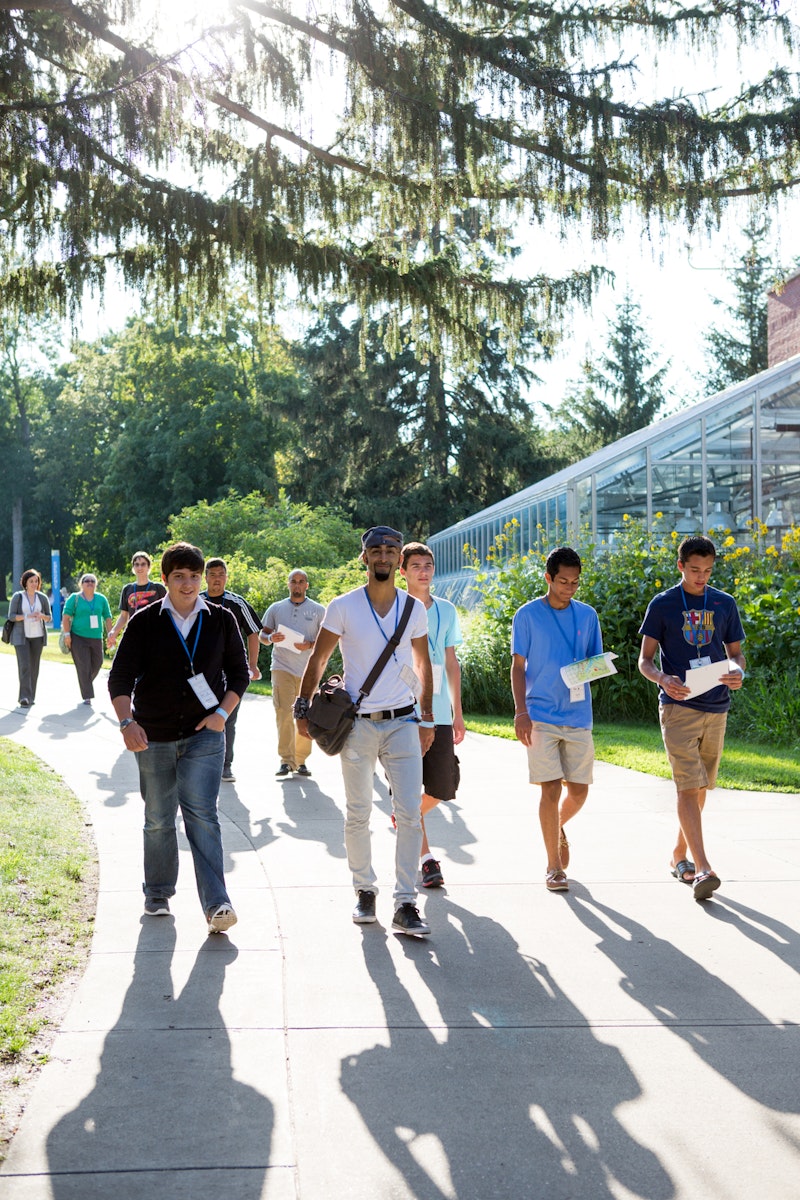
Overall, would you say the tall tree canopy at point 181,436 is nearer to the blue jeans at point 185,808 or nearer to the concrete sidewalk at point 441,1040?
the concrete sidewalk at point 441,1040

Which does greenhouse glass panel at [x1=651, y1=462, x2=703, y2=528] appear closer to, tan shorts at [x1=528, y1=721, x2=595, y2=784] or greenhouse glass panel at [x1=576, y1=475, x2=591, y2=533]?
greenhouse glass panel at [x1=576, y1=475, x2=591, y2=533]

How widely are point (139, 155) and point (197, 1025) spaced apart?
541 cm

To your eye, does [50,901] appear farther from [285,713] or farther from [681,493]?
[681,493]

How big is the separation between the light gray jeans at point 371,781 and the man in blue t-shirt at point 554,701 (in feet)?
2.67

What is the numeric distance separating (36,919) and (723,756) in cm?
798

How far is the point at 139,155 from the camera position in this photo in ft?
26.1

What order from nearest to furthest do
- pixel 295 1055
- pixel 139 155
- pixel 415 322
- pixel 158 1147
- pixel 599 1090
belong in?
pixel 158 1147
pixel 599 1090
pixel 295 1055
pixel 139 155
pixel 415 322

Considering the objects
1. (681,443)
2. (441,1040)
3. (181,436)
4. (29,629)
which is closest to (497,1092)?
(441,1040)

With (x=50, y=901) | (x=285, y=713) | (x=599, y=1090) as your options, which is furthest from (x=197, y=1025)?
A: (x=285, y=713)

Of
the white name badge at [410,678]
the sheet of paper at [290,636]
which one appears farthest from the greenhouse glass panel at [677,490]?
the white name badge at [410,678]

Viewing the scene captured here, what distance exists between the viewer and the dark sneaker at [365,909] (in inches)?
247

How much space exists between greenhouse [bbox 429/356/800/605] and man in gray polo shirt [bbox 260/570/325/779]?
1102cm

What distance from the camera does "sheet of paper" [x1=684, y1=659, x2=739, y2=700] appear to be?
22.4ft

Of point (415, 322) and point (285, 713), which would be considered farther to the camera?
point (285, 713)
